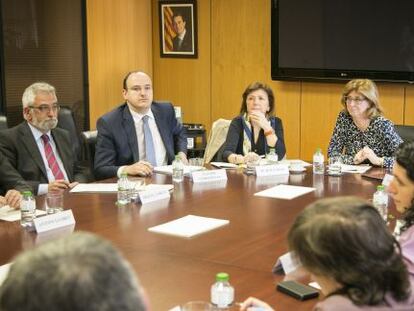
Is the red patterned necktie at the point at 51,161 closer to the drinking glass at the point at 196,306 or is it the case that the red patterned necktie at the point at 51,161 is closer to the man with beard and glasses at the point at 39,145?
the man with beard and glasses at the point at 39,145

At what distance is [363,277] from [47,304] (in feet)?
2.63

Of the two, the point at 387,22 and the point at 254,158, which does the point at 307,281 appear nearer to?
the point at 254,158

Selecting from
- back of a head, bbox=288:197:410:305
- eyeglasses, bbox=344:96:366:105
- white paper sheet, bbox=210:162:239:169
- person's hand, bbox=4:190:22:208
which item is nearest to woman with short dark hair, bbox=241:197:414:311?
back of a head, bbox=288:197:410:305

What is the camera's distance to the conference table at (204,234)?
6.88 ft

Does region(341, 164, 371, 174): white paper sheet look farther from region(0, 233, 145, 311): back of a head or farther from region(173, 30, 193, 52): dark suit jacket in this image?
region(173, 30, 193, 52): dark suit jacket

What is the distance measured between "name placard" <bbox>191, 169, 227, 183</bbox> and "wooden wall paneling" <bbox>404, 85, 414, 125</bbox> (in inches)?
108

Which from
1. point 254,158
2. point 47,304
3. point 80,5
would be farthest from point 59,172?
point 47,304

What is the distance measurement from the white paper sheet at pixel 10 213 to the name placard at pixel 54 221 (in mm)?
238

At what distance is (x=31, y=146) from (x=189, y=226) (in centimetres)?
163

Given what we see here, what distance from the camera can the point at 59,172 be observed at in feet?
13.6

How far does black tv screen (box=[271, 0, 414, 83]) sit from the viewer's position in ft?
19.2

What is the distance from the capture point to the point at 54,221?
9.12ft

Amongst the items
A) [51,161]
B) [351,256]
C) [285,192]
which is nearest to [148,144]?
[51,161]

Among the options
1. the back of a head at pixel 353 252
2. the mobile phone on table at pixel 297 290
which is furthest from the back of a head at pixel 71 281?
the mobile phone on table at pixel 297 290
